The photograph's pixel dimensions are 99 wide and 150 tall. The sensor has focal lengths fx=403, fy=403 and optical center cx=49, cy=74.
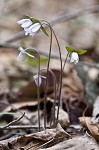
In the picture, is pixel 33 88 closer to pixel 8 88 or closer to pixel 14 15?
pixel 8 88

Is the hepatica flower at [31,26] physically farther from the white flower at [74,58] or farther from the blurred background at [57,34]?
the blurred background at [57,34]

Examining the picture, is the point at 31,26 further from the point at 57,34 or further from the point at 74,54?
the point at 57,34

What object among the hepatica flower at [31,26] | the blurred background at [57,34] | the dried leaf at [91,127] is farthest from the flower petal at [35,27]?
the blurred background at [57,34]

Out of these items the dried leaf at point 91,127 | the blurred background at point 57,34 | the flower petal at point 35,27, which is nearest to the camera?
the flower petal at point 35,27

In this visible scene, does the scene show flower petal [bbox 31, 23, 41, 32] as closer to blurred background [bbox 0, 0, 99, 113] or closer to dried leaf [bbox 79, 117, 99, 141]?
dried leaf [bbox 79, 117, 99, 141]

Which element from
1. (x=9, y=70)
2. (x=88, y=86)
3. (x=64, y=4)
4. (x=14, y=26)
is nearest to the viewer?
(x=88, y=86)

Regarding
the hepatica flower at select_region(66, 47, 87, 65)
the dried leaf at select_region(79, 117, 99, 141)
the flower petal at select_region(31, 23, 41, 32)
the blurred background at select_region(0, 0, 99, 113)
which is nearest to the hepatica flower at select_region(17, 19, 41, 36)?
the flower petal at select_region(31, 23, 41, 32)

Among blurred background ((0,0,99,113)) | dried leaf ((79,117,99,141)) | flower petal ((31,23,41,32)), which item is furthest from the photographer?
blurred background ((0,0,99,113))

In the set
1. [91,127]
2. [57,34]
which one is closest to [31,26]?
[91,127]

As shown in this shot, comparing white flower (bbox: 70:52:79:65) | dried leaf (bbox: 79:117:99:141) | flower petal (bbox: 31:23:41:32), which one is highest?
flower petal (bbox: 31:23:41:32)

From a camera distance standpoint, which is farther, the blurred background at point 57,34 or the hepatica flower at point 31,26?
the blurred background at point 57,34

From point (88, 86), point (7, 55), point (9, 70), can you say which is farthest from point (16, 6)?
point (88, 86)
